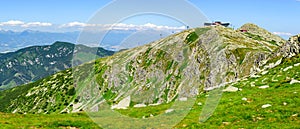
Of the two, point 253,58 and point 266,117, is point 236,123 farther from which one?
point 253,58

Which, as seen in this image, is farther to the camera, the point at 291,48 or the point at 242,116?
the point at 291,48

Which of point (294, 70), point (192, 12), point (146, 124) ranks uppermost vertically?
point (192, 12)

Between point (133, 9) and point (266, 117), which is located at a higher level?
point (133, 9)

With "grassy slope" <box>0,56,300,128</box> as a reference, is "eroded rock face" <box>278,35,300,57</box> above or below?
above

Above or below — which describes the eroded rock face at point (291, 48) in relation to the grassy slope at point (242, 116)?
above

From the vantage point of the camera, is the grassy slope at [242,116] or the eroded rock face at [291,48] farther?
the eroded rock face at [291,48]

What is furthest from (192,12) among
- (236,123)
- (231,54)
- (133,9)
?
(231,54)

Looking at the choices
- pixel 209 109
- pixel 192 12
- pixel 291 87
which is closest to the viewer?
pixel 192 12

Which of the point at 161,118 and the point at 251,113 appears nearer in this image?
the point at 251,113

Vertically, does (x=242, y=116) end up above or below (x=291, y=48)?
below

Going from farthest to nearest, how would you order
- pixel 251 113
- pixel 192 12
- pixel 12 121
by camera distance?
pixel 12 121
pixel 251 113
pixel 192 12

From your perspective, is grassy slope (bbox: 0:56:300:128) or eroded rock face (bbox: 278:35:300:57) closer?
grassy slope (bbox: 0:56:300:128)
